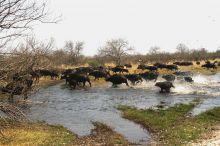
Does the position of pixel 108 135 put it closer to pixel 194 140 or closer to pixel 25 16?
pixel 194 140

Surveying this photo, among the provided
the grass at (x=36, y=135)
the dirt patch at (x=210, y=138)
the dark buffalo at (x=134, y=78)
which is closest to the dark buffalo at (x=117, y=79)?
the dark buffalo at (x=134, y=78)

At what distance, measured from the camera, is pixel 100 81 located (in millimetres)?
59406

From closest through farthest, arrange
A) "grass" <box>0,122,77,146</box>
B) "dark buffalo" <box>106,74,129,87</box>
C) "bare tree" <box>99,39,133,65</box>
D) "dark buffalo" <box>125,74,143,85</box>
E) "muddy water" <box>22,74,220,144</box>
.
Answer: "grass" <box>0,122,77,146</box> < "muddy water" <box>22,74,220,144</box> < "dark buffalo" <box>106,74,129,87</box> < "dark buffalo" <box>125,74,143,85</box> < "bare tree" <box>99,39,133,65</box>

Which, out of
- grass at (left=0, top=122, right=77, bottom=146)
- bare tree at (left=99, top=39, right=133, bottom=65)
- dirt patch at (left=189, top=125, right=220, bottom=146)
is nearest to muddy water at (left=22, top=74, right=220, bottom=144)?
grass at (left=0, top=122, right=77, bottom=146)

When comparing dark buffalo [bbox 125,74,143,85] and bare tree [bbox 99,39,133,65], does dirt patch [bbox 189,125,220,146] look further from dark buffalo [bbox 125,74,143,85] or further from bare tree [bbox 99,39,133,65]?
bare tree [bbox 99,39,133,65]

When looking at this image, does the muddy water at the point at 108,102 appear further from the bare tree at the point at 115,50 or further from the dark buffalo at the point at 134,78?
the bare tree at the point at 115,50

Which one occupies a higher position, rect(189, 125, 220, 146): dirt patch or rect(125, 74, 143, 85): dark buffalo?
rect(125, 74, 143, 85): dark buffalo

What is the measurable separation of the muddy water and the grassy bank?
0.85 metres

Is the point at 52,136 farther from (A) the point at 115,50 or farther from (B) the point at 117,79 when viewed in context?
(A) the point at 115,50

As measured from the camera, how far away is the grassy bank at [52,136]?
22344 mm

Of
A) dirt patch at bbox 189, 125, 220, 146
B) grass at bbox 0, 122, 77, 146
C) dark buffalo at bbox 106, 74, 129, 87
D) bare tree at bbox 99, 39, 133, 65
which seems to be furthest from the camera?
bare tree at bbox 99, 39, 133, 65

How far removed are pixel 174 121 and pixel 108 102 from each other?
1203 cm

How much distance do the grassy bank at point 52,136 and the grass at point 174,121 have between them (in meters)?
3.00

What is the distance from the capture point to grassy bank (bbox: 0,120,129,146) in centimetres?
2234
